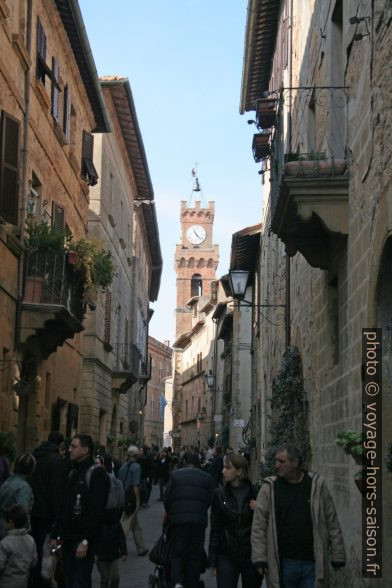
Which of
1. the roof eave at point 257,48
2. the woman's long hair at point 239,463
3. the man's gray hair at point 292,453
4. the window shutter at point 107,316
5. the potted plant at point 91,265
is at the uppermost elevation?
the roof eave at point 257,48

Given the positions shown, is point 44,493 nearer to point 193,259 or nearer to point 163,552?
point 163,552

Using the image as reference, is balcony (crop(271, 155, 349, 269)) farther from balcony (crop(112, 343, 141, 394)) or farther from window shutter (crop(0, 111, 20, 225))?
balcony (crop(112, 343, 141, 394))

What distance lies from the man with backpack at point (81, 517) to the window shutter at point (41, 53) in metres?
11.1

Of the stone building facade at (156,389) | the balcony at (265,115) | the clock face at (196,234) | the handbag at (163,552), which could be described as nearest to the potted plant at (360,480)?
the handbag at (163,552)

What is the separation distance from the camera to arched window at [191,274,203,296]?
4549 inches

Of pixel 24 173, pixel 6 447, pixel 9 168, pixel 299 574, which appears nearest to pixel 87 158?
pixel 24 173

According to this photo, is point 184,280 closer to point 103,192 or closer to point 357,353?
point 103,192

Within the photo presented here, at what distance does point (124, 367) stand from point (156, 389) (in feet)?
248

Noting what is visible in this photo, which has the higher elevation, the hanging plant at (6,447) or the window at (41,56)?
the window at (41,56)

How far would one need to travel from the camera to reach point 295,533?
7.36 meters

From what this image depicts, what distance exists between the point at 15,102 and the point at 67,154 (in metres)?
5.46

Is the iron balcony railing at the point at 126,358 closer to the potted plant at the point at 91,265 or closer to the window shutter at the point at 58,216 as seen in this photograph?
the window shutter at the point at 58,216

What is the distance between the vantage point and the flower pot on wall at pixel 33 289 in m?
17.0

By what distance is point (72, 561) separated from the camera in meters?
8.57
